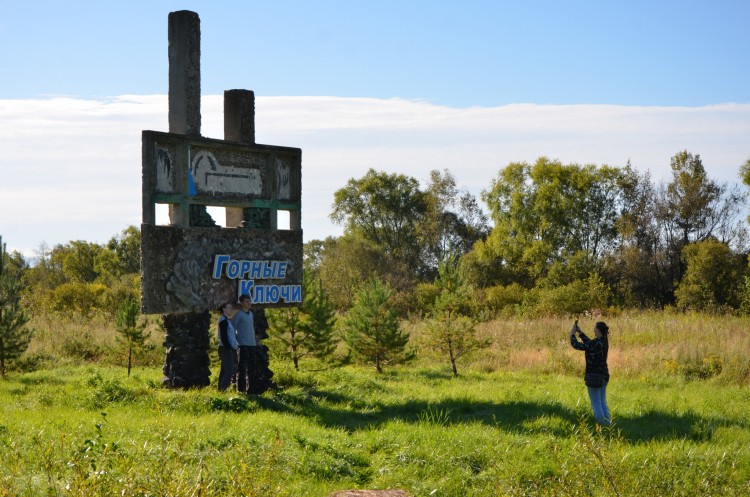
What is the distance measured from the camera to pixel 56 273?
62.7m

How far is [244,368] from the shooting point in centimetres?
1526

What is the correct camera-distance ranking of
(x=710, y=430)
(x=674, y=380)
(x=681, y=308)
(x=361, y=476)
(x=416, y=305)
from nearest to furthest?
1. (x=361, y=476)
2. (x=710, y=430)
3. (x=674, y=380)
4. (x=681, y=308)
5. (x=416, y=305)

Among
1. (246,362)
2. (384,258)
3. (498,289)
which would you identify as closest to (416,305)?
(498,289)

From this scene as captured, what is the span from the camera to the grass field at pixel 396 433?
8.06 meters

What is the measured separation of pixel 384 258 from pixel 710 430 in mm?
41686

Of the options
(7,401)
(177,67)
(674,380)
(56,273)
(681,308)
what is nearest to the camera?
(7,401)

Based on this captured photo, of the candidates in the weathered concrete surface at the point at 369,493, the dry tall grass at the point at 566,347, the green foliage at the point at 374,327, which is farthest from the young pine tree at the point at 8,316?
the weathered concrete surface at the point at 369,493

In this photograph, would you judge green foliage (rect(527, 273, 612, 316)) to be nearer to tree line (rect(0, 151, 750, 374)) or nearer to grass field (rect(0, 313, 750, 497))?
tree line (rect(0, 151, 750, 374))

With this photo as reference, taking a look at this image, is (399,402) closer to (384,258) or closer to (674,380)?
(674,380)

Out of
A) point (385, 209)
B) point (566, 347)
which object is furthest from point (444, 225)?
point (566, 347)

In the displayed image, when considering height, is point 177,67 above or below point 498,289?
above

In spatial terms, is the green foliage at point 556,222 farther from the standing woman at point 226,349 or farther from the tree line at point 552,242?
the standing woman at point 226,349

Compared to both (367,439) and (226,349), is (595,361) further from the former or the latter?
(226,349)

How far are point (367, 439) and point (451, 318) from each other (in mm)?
8778
